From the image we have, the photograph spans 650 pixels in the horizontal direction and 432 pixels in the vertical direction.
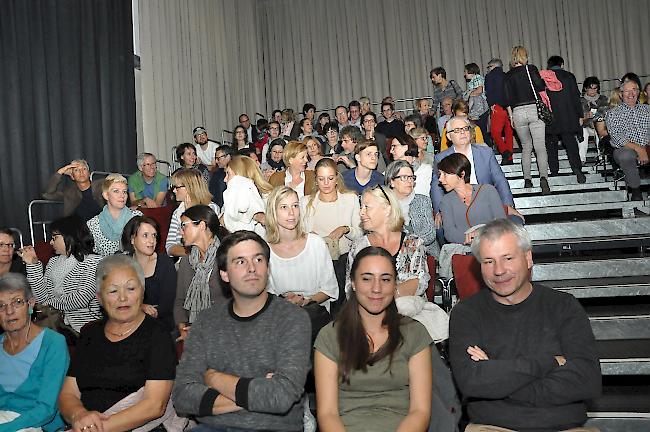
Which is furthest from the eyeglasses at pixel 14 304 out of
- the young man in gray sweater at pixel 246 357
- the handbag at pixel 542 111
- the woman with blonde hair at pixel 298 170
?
the handbag at pixel 542 111

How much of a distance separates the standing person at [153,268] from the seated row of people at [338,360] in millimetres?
1405

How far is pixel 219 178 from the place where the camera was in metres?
8.79

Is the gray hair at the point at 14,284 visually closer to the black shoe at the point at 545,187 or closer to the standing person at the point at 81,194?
the standing person at the point at 81,194

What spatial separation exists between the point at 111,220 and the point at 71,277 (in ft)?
3.98

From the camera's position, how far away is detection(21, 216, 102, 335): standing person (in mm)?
5035

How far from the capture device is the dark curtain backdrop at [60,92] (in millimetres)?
8547

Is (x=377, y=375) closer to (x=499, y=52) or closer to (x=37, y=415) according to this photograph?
(x=37, y=415)

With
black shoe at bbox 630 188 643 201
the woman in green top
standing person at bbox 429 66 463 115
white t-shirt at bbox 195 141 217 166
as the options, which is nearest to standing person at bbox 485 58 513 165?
standing person at bbox 429 66 463 115

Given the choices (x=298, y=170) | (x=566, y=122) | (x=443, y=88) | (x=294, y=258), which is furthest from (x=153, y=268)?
(x=443, y=88)

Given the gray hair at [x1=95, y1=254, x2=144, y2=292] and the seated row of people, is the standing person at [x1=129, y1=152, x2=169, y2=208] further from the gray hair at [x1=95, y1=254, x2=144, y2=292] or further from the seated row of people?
the seated row of people

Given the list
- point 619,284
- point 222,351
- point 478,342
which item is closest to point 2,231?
point 222,351

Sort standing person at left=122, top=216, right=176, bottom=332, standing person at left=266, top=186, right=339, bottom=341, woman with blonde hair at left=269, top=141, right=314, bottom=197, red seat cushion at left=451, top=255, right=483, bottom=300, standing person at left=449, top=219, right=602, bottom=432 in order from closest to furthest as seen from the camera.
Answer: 1. standing person at left=449, top=219, right=602, bottom=432
2. red seat cushion at left=451, top=255, right=483, bottom=300
3. standing person at left=266, top=186, right=339, bottom=341
4. standing person at left=122, top=216, right=176, bottom=332
5. woman with blonde hair at left=269, top=141, right=314, bottom=197

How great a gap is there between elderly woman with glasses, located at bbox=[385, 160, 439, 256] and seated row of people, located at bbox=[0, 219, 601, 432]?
200 centimetres

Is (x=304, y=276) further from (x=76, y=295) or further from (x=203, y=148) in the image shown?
(x=203, y=148)
